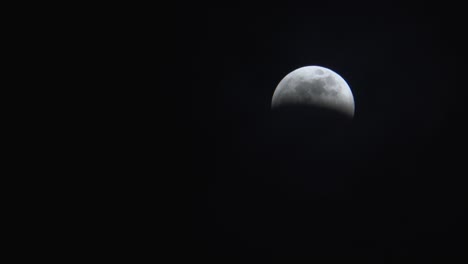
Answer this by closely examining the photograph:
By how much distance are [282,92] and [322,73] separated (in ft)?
2.58

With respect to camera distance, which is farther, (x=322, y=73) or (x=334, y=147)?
(x=322, y=73)

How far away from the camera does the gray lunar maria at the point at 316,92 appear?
8453mm

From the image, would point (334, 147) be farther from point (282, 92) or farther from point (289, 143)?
point (282, 92)

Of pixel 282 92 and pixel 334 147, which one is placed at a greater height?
pixel 282 92

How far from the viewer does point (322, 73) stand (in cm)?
883

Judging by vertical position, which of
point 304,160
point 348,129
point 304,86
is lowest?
point 304,160

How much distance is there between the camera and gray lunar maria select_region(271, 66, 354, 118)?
845cm

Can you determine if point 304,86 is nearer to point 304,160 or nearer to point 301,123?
point 301,123

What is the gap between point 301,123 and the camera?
8391mm

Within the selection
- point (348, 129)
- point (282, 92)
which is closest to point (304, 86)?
point (282, 92)

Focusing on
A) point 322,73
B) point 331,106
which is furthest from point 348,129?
point 322,73

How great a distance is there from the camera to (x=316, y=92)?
8500mm

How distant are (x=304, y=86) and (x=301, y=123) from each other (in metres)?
0.69

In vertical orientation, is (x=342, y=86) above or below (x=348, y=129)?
above
